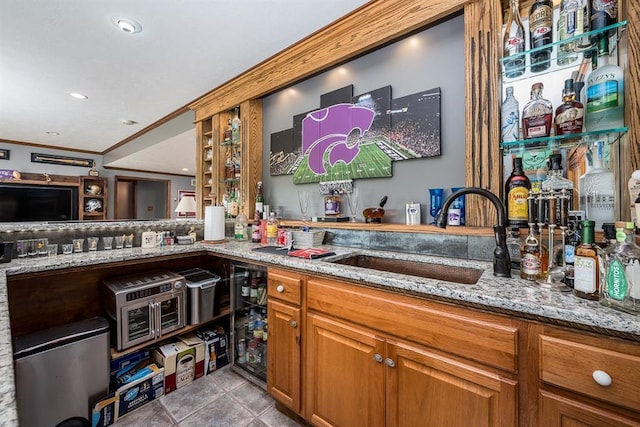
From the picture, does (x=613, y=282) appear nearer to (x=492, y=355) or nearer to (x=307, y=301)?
Result: (x=492, y=355)

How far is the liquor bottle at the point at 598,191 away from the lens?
1051 millimetres

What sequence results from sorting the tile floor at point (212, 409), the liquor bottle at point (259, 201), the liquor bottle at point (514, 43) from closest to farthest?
the liquor bottle at point (514, 43), the tile floor at point (212, 409), the liquor bottle at point (259, 201)

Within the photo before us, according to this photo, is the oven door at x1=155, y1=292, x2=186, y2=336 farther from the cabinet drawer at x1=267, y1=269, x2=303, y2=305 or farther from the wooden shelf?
the cabinet drawer at x1=267, y1=269, x2=303, y2=305

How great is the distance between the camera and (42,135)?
15.3 feet

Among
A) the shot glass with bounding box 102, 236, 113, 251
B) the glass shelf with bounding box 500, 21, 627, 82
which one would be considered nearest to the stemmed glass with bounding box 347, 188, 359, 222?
the glass shelf with bounding box 500, 21, 627, 82

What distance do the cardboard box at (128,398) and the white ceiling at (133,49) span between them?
232cm

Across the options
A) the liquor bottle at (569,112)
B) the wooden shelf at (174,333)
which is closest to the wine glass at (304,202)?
the wooden shelf at (174,333)

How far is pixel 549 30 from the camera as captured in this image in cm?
118

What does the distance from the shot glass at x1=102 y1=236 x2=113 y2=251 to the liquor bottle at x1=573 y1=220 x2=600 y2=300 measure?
2.57 meters

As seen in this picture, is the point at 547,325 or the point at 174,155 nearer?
the point at 547,325

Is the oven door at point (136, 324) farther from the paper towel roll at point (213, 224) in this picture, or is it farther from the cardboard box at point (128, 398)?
the paper towel roll at point (213, 224)

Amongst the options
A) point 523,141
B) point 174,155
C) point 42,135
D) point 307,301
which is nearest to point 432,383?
point 307,301

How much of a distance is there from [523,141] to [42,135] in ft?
22.3

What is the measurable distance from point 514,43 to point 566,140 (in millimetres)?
529
